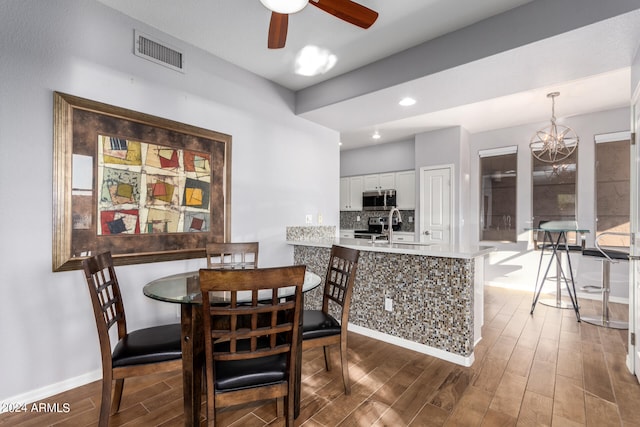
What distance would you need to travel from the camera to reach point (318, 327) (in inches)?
79.4

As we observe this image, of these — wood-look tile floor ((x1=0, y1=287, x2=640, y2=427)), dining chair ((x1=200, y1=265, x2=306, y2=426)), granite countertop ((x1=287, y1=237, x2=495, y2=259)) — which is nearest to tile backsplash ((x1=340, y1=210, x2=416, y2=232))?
granite countertop ((x1=287, y1=237, x2=495, y2=259))

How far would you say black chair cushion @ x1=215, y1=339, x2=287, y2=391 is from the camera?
1.40 metres

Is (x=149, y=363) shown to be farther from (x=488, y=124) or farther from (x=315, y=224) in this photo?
(x=488, y=124)

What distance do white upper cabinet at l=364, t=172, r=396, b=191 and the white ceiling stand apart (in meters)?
2.44

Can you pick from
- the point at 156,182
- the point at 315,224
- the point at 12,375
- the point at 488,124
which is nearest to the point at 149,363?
the point at 12,375

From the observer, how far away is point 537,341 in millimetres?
2955

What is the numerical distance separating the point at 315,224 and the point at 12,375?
2.90 metres

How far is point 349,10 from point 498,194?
471 cm

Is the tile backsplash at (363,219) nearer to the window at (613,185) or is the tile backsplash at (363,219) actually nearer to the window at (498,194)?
the window at (498,194)

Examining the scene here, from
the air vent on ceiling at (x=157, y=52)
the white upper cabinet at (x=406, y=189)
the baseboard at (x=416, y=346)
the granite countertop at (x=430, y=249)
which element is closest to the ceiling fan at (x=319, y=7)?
the air vent on ceiling at (x=157, y=52)

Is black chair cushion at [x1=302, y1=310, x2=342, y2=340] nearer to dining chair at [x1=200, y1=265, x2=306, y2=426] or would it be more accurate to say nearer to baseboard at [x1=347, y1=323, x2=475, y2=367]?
dining chair at [x1=200, y1=265, x2=306, y2=426]

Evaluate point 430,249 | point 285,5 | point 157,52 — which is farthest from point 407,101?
point 157,52

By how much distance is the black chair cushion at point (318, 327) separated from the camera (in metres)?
1.97

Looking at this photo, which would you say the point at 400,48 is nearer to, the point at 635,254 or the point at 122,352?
→ the point at 635,254
